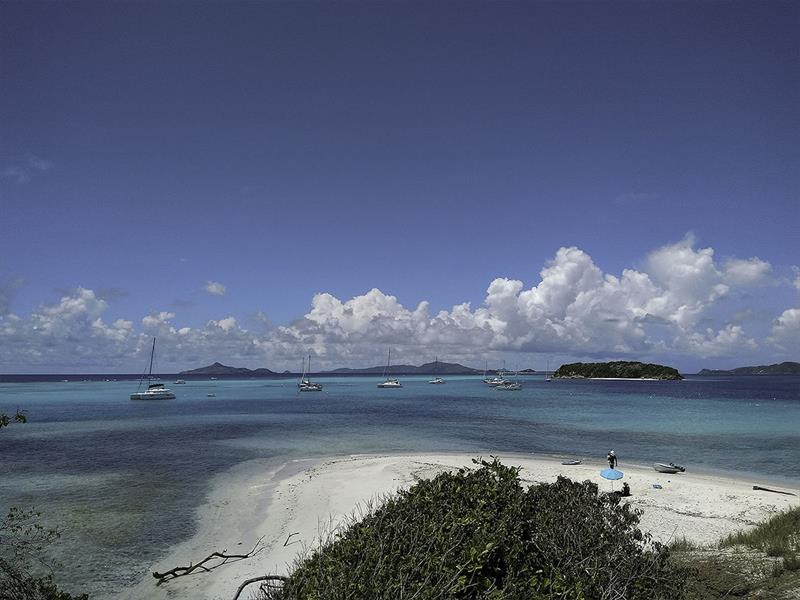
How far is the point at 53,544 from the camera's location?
17703 millimetres

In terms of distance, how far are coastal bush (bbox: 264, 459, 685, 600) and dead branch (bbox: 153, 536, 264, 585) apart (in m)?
10.3

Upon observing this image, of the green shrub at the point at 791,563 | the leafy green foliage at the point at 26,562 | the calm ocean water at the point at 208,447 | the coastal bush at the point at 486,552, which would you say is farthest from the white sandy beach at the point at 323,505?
the green shrub at the point at 791,563

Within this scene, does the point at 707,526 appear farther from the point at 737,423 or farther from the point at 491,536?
the point at 737,423

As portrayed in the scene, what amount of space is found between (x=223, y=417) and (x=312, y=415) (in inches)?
484

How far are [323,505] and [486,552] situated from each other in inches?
701

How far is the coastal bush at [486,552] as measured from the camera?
18.6 ft

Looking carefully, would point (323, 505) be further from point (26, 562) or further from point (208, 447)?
point (208, 447)

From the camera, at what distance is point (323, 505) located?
2225cm

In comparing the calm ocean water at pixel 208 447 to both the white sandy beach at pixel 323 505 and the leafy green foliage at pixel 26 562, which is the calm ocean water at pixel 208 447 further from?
the white sandy beach at pixel 323 505

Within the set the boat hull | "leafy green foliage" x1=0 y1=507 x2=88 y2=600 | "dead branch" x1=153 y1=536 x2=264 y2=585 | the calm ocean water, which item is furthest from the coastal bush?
the boat hull

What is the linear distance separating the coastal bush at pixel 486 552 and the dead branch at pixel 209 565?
10.3m

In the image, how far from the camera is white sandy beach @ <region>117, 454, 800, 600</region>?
15.3 meters

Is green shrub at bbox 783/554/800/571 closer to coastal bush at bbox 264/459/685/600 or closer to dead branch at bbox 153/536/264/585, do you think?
coastal bush at bbox 264/459/685/600

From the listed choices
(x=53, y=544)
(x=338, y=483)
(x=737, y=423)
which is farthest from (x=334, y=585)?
(x=737, y=423)
